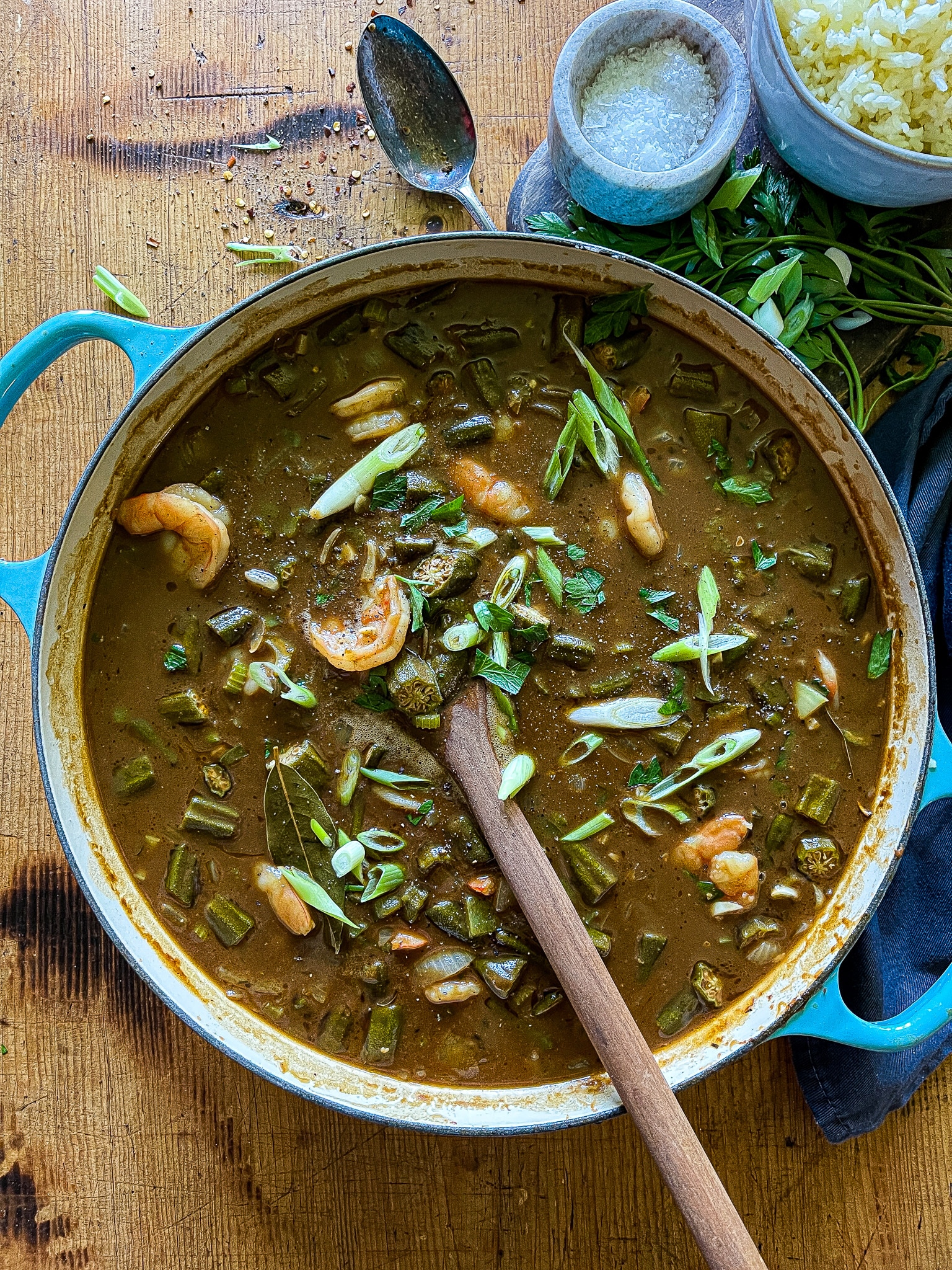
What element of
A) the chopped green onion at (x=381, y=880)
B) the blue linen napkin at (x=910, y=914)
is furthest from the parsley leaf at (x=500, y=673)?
the blue linen napkin at (x=910, y=914)

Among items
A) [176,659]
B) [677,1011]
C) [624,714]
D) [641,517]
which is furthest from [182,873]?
[641,517]

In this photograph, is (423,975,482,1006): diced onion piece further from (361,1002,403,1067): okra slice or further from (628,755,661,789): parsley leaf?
(628,755,661,789): parsley leaf

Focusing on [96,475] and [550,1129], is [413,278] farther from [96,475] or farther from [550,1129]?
[550,1129]

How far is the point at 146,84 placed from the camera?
2.47m

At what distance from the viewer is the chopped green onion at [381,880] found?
7.29 feet

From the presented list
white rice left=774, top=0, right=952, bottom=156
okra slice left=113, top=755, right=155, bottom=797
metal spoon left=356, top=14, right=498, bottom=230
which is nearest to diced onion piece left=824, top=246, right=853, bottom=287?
white rice left=774, top=0, right=952, bottom=156

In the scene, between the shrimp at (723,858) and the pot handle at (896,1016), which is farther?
the shrimp at (723,858)

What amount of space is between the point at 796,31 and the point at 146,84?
65.8 inches

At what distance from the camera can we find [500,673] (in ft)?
7.20

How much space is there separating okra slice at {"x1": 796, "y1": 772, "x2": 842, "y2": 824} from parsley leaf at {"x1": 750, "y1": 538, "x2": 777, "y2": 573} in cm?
53

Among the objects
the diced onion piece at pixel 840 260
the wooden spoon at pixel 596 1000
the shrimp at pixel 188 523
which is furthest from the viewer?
the diced onion piece at pixel 840 260

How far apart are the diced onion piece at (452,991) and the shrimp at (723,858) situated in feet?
1.89

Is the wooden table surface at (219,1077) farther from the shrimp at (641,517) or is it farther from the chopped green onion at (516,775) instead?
the chopped green onion at (516,775)

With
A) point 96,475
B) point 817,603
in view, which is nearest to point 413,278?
point 96,475
